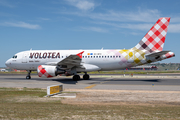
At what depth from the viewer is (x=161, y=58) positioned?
89.4 feet

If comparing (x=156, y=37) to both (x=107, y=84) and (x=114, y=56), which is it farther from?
(x=107, y=84)

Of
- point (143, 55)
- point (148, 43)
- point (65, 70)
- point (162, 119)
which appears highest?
point (148, 43)

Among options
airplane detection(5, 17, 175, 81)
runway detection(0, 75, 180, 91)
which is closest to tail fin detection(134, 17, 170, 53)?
airplane detection(5, 17, 175, 81)

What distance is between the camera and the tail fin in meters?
27.7

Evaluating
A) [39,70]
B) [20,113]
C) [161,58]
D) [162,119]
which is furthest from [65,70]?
[162,119]

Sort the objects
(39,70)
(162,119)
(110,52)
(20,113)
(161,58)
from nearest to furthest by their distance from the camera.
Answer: (162,119)
(20,113)
(39,70)
(161,58)
(110,52)

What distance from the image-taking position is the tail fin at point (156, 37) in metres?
27.7

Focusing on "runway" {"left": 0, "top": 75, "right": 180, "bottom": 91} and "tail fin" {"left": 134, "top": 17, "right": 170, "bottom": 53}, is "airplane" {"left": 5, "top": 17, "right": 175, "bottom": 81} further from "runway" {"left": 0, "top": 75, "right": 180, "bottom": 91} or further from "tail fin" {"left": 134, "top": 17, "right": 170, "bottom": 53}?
"runway" {"left": 0, "top": 75, "right": 180, "bottom": 91}

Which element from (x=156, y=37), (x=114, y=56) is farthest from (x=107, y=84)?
(x=156, y=37)

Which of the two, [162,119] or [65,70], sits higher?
[65,70]

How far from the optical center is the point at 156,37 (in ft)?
92.1

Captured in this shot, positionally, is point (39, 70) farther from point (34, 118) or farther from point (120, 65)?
point (34, 118)

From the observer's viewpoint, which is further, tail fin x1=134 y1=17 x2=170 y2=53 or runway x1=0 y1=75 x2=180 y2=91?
tail fin x1=134 y1=17 x2=170 y2=53

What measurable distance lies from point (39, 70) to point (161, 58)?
58.0 ft
